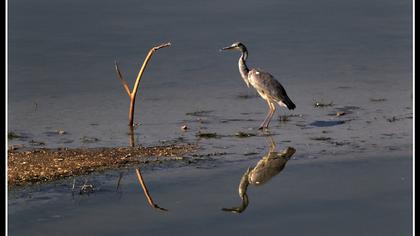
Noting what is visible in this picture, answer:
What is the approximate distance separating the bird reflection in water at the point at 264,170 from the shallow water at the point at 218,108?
4.1 inches

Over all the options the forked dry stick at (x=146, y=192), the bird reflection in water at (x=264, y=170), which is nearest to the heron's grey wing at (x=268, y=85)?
the bird reflection in water at (x=264, y=170)

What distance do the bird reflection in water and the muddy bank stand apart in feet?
3.17

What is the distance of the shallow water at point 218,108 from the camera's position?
11.0 meters

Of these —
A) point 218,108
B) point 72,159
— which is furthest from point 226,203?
point 218,108

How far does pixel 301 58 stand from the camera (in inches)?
769

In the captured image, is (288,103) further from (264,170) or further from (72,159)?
(72,159)

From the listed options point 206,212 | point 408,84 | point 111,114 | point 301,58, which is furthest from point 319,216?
point 301,58

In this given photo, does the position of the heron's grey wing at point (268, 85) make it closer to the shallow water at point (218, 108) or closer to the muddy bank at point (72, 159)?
the shallow water at point (218, 108)

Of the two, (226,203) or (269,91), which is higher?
(269,91)

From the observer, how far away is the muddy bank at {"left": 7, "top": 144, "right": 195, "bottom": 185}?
11766 mm

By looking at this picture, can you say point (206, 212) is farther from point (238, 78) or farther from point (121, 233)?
point (238, 78)

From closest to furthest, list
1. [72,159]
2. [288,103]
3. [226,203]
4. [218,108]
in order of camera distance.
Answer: [226,203] → [72,159] → [288,103] → [218,108]

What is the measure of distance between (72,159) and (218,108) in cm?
396

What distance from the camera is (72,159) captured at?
41.1 feet
